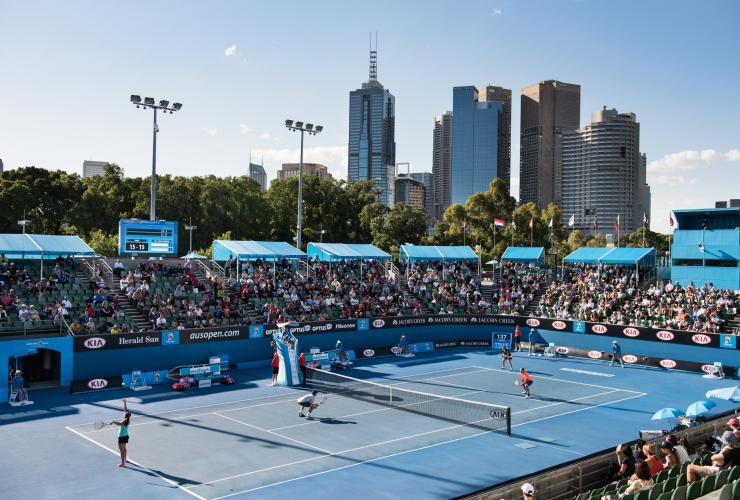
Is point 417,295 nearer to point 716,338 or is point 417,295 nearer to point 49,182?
point 716,338

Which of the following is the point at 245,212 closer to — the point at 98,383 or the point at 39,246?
the point at 39,246

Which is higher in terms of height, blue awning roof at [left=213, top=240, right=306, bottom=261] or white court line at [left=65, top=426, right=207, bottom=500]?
blue awning roof at [left=213, top=240, right=306, bottom=261]

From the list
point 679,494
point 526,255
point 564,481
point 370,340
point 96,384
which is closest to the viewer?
point 679,494

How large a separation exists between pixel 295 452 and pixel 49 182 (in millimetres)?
65286

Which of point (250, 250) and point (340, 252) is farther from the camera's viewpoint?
point (340, 252)

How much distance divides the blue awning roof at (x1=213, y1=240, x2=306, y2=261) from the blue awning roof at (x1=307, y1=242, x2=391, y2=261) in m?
3.37

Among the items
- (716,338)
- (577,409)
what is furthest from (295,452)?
(716,338)

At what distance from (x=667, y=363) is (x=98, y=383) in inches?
1239

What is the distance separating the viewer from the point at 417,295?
4900 cm

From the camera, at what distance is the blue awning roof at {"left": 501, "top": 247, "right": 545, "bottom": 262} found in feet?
183

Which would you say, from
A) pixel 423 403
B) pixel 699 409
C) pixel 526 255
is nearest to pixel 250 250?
pixel 423 403

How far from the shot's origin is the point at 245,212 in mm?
87438

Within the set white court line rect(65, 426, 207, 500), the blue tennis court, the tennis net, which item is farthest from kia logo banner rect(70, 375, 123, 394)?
the tennis net

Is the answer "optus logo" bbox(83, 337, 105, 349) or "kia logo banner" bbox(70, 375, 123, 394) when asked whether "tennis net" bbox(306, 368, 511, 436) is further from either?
"optus logo" bbox(83, 337, 105, 349)
